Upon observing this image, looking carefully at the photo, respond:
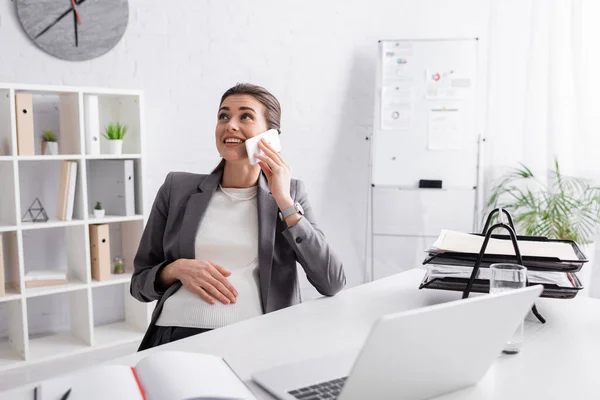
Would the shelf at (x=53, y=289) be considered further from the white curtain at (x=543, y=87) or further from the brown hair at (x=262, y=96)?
the white curtain at (x=543, y=87)

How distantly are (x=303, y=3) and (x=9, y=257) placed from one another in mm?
2220

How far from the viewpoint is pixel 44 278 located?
9.24 feet

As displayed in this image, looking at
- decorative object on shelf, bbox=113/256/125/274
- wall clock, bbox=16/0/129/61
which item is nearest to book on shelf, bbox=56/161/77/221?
decorative object on shelf, bbox=113/256/125/274

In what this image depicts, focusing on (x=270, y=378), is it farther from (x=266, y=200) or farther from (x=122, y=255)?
(x=122, y=255)

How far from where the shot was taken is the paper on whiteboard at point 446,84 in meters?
3.66

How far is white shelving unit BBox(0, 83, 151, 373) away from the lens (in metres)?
2.70

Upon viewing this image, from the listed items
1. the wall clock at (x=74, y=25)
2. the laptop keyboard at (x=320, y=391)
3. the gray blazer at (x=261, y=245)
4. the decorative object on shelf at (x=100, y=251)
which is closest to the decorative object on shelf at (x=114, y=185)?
the decorative object on shelf at (x=100, y=251)

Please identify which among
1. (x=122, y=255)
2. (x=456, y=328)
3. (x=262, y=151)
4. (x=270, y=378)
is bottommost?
(x=122, y=255)

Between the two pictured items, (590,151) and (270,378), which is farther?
(590,151)

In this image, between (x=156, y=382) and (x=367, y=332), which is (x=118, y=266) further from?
(x=156, y=382)

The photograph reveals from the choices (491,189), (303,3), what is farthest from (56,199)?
(491,189)

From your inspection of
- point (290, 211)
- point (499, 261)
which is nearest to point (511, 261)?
point (499, 261)

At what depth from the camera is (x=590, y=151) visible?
350 cm

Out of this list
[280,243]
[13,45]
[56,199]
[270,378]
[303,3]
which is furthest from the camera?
[303,3]
